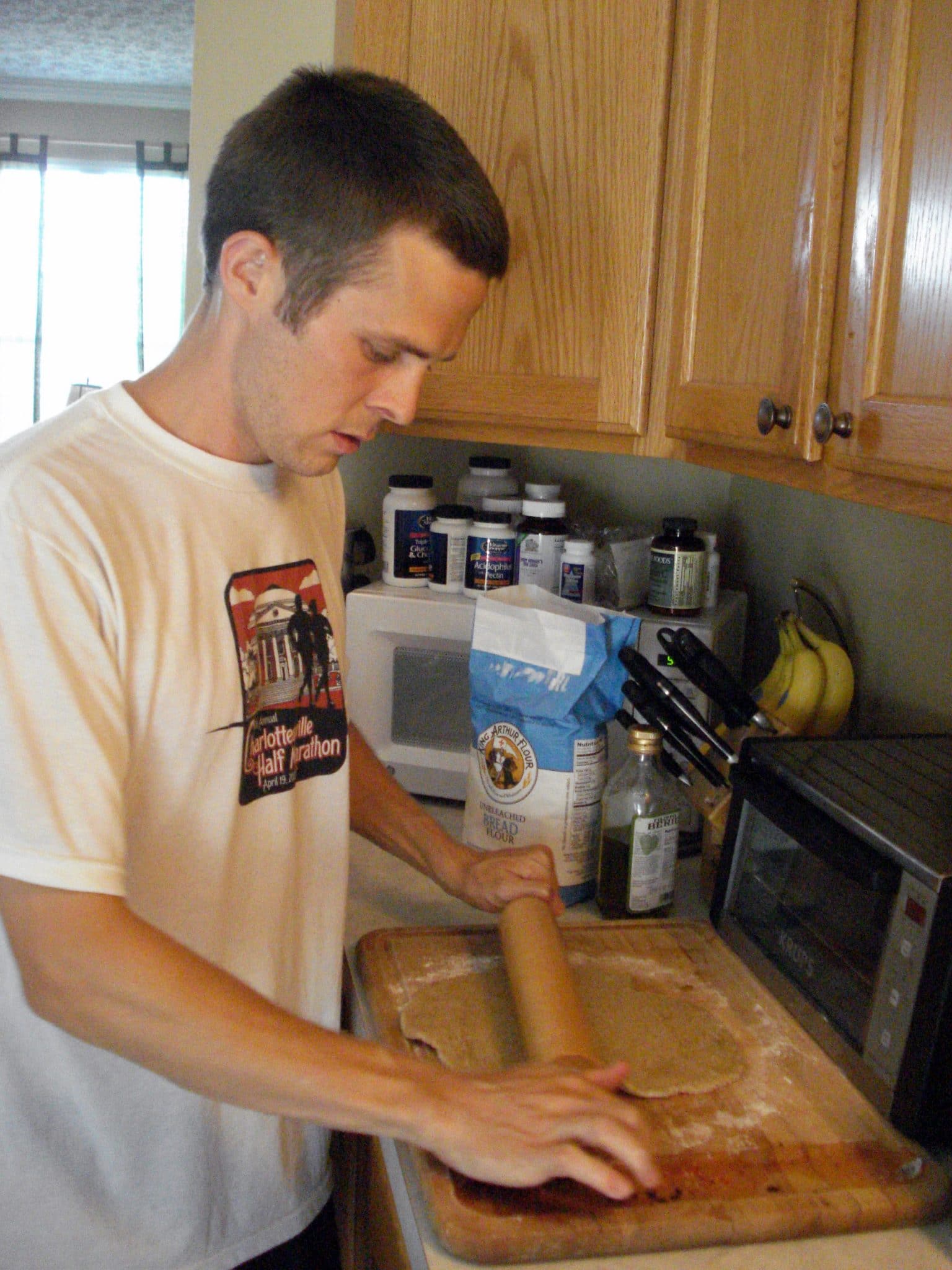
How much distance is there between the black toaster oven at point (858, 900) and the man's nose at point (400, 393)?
490 millimetres

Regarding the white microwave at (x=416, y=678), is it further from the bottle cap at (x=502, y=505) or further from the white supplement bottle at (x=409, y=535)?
the bottle cap at (x=502, y=505)

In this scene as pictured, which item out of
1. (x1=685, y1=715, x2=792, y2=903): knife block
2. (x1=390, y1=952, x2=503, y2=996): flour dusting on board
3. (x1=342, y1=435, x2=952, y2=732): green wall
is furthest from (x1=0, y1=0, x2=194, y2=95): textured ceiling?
(x1=390, y1=952, x2=503, y2=996): flour dusting on board

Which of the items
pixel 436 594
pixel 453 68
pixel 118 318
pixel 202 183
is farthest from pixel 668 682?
pixel 118 318

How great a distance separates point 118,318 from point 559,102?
18.0ft

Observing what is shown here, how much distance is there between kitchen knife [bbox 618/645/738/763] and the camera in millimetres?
1287

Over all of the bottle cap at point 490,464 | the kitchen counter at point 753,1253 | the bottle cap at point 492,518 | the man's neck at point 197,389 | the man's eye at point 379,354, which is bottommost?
the kitchen counter at point 753,1253

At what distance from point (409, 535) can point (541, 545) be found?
21cm

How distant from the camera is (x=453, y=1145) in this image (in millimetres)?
754

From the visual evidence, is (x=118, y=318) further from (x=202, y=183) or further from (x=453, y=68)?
(x=453, y=68)

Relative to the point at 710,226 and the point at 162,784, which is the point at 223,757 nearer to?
the point at 162,784

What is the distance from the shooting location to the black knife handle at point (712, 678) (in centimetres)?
133

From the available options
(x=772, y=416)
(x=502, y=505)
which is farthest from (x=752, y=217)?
(x=502, y=505)

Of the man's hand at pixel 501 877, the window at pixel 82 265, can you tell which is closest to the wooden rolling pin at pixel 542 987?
the man's hand at pixel 501 877

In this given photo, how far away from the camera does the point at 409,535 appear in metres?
1.77
